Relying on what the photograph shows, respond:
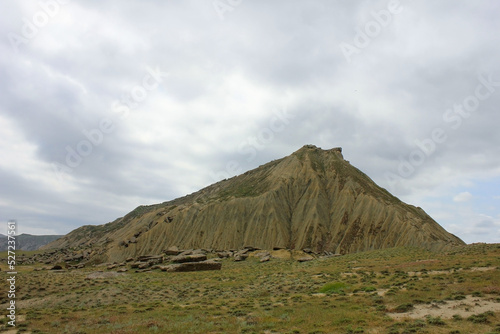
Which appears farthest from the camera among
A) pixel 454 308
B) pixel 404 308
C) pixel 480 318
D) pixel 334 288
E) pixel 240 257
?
pixel 240 257

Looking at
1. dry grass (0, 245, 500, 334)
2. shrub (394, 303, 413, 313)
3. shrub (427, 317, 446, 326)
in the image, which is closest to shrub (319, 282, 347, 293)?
dry grass (0, 245, 500, 334)

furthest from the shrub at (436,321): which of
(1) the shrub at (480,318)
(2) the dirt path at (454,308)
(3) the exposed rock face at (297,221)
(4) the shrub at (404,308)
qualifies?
(3) the exposed rock face at (297,221)

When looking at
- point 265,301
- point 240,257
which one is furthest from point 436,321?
point 240,257

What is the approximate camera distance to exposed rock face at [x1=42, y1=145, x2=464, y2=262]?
77938 millimetres

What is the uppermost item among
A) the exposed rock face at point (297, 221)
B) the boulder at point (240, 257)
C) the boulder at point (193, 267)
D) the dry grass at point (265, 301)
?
the exposed rock face at point (297, 221)

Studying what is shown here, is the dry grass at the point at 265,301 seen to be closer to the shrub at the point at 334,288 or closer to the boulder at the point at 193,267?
the shrub at the point at 334,288

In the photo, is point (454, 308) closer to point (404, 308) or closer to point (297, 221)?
point (404, 308)

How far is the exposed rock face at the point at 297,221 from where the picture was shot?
77938 millimetres

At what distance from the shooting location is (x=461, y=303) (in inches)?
686

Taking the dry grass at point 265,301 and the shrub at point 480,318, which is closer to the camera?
the shrub at point 480,318

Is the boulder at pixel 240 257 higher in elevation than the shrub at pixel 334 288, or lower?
higher

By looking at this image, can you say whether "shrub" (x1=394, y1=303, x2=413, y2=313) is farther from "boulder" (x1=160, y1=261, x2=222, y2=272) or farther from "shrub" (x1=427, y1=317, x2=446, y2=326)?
"boulder" (x1=160, y1=261, x2=222, y2=272)

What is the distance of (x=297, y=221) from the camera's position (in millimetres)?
86125

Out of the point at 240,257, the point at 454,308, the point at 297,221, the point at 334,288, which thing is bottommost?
the point at 454,308
